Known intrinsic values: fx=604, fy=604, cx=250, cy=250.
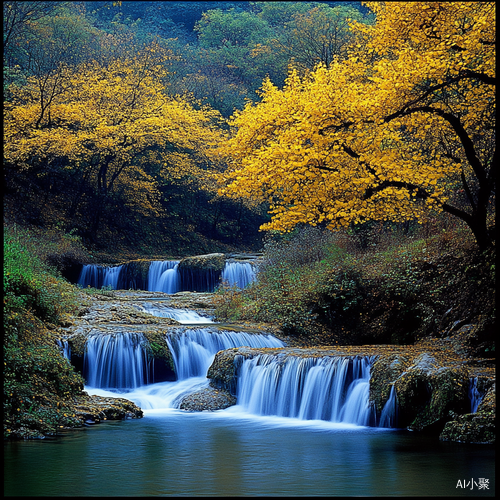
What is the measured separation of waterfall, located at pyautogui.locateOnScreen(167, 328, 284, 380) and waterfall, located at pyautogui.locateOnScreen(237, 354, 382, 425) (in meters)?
1.74

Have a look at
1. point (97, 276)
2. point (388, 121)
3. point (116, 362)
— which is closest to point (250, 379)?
point (116, 362)

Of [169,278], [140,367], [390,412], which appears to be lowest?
[390,412]

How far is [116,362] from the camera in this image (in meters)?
13.1

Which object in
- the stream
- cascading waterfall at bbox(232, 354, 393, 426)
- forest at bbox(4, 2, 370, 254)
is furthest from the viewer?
forest at bbox(4, 2, 370, 254)

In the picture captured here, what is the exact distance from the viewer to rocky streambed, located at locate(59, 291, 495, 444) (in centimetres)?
891

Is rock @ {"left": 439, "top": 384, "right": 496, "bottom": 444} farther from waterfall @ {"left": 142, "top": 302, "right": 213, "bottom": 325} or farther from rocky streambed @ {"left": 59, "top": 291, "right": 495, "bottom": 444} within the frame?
waterfall @ {"left": 142, "top": 302, "right": 213, "bottom": 325}

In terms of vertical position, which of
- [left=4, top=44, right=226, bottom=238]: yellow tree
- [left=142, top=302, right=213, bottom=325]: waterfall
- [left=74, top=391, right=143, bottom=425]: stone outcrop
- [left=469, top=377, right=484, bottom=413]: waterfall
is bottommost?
[left=74, top=391, right=143, bottom=425]: stone outcrop

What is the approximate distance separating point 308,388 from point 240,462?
12.3 feet

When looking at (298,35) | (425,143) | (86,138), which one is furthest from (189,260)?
(298,35)

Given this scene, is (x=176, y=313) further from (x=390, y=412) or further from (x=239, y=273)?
(x=390, y=412)

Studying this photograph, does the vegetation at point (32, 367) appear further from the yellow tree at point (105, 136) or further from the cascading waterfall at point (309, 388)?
the yellow tree at point (105, 136)

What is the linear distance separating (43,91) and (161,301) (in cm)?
1228

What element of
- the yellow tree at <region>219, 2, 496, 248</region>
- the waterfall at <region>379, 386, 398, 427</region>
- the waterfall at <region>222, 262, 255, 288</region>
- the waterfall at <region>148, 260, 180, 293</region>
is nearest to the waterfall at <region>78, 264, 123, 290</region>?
the waterfall at <region>148, 260, 180, 293</region>

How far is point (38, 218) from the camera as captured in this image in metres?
28.0
